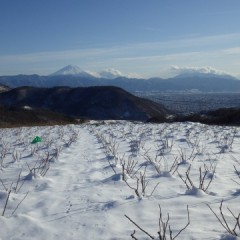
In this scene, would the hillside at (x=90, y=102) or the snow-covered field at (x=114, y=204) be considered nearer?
the snow-covered field at (x=114, y=204)

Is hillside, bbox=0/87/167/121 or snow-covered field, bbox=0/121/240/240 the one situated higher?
snow-covered field, bbox=0/121/240/240

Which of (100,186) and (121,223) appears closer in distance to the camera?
(121,223)

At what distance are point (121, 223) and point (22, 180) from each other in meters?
2.36

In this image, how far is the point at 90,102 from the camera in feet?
354

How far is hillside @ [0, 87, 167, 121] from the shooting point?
9988 cm

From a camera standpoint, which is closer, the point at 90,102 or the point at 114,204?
the point at 114,204

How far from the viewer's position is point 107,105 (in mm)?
104500

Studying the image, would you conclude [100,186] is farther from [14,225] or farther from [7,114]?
[7,114]

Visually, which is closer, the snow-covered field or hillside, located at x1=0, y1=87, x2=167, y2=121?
the snow-covered field

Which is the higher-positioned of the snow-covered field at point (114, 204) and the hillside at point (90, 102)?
the snow-covered field at point (114, 204)

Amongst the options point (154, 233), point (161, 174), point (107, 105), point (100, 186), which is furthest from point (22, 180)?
point (107, 105)

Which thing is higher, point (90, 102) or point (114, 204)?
point (114, 204)

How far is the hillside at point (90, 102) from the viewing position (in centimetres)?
9988

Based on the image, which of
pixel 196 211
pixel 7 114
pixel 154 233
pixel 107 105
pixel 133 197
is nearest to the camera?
pixel 154 233
